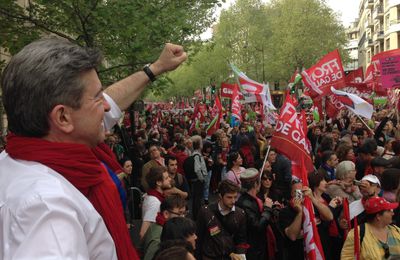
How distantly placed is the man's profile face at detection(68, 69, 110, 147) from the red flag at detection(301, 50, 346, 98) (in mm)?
12196

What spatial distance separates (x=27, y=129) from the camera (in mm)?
1306

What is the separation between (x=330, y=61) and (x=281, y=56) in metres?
34.2

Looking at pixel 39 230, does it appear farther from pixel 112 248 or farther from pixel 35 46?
pixel 35 46

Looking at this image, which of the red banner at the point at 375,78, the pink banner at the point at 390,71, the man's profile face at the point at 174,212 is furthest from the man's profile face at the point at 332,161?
the red banner at the point at 375,78

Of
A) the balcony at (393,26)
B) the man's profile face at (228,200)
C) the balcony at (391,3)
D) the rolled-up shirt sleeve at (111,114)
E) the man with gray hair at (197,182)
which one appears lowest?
the man with gray hair at (197,182)

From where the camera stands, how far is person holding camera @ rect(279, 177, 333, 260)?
5.00 m

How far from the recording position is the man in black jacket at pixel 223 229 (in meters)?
4.80

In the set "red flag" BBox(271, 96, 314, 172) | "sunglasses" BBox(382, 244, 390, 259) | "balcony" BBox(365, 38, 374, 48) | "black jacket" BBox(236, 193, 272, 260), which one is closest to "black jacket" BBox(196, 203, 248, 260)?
"black jacket" BBox(236, 193, 272, 260)

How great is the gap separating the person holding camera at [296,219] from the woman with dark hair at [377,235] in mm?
829

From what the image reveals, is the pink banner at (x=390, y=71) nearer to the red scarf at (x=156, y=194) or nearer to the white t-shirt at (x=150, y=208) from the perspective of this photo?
the red scarf at (x=156, y=194)

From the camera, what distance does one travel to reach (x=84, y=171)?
51.4 inches

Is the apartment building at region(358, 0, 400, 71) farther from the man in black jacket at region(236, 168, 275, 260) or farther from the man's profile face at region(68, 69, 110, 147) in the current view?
the man's profile face at region(68, 69, 110, 147)

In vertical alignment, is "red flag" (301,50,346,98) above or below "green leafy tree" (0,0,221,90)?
below

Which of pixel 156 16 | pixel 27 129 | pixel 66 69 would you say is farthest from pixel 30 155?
pixel 156 16
